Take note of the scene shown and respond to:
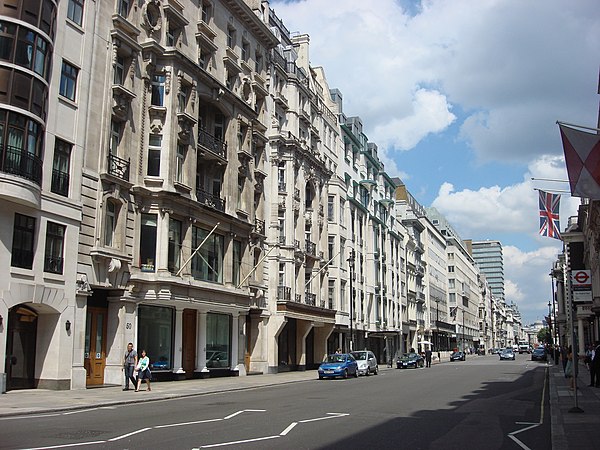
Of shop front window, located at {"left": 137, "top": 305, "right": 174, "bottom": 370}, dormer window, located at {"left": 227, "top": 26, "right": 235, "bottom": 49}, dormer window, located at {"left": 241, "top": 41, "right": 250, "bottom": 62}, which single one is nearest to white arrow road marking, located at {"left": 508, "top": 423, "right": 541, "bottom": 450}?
shop front window, located at {"left": 137, "top": 305, "right": 174, "bottom": 370}

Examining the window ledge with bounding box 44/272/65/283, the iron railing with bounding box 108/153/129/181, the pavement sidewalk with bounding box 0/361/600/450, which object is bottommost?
the pavement sidewalk with bounding box 0/361/600/450

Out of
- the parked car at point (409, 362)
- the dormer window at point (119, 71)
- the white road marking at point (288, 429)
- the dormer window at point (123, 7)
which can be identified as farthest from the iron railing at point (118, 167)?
the parked car at point (409, 362)

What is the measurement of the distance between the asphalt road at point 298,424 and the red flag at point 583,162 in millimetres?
5386

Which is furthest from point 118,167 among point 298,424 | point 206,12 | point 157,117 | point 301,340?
point 301,340

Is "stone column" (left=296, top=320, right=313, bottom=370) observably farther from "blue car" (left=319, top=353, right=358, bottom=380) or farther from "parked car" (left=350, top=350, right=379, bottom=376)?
"blue car" (left=319, top=353, right=358, bottom=380)

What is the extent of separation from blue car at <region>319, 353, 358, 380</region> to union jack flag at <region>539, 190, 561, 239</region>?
15585 mm

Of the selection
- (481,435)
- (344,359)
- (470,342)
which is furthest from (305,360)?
(470,342)

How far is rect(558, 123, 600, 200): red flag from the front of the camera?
552 inches

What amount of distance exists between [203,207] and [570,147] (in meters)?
23.1

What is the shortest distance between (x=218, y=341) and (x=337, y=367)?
7.23m

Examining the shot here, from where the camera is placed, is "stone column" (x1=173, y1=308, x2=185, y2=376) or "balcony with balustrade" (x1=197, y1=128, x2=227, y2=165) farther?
"balcony with balustrade" (x1=197, y1=128, x2=227, y2=165)

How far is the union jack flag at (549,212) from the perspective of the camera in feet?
92.9

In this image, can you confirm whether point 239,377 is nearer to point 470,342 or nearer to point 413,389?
point 413,389

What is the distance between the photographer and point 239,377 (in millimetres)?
38375
